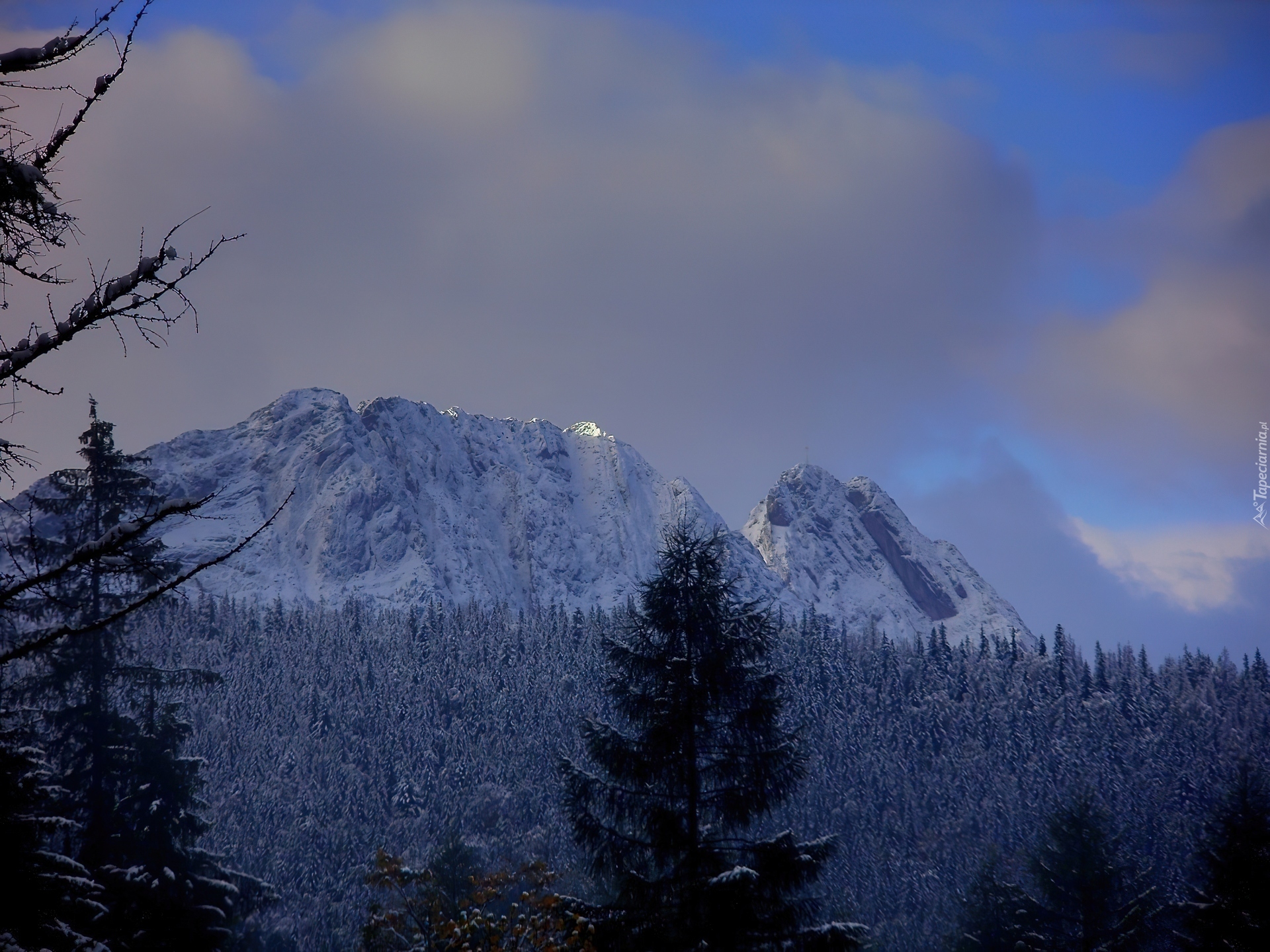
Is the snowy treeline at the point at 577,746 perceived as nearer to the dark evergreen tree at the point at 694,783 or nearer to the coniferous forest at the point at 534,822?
the coniferous forest at the point at 534,822

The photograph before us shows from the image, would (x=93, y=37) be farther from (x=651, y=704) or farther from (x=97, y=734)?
(x=97, y=734)

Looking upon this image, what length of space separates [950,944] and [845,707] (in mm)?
89886

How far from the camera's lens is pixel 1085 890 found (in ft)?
87.8

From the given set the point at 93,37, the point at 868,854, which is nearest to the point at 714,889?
the point at 93,37

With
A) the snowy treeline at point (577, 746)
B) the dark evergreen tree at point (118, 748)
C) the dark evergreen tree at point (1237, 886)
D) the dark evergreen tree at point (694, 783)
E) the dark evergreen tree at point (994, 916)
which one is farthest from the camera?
the snowy treeline at point (577, 746)

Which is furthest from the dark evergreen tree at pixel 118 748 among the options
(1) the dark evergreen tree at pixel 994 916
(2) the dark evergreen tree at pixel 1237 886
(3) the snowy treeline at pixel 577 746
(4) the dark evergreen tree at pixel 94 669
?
(3) the snowy treeline at pixel 577 746

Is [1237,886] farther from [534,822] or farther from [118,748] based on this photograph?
[534,822]

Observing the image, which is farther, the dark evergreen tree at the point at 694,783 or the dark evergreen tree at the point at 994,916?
the dark evergreen tree at the point at 994,916

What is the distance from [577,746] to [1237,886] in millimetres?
84685

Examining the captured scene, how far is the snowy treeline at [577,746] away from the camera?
95188mm

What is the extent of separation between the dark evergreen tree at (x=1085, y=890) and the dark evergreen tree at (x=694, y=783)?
55.8ft

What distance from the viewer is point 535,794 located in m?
109

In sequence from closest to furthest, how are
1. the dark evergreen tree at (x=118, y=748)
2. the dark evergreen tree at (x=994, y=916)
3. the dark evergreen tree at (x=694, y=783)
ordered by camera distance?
the dark evergreen tree at (x=694, y=783) → the dark evergreen tree at (x=118, y=748) → the dark evergreen tree at (x=994, y=916)

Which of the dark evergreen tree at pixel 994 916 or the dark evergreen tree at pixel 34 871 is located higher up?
the dark evergreen tree at pixel 34 871
